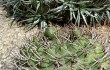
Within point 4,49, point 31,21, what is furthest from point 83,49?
point 31,21

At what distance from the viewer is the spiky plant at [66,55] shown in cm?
362

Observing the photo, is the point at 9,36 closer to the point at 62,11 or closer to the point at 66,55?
the point at 62,11

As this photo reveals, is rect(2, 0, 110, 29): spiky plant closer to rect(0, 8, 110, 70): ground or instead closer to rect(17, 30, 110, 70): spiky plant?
rect(0, 8, 110, 70): ground

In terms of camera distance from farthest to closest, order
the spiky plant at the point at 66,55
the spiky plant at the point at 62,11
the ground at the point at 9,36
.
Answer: the spiky plant at the point at 62,11 < the ground at the point at 9,36 < the spiky plant at the point at 66,55

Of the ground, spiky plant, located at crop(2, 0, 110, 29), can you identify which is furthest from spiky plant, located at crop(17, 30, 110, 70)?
spiky plant, located at crop(2, 0, 110, 29)

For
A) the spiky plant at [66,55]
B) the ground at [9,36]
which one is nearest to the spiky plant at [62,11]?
the ground at [9,36]

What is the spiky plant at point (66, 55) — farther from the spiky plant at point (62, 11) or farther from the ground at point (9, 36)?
the spiky plant at point (62, 11)

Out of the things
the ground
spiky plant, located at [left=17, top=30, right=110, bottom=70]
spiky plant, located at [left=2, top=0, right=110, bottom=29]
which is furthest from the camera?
spiky plant, located at [left=2, top=0, right=110, bottom=29]

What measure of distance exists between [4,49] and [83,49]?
2281 mm

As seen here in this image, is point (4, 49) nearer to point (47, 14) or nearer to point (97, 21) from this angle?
point (47, 14)

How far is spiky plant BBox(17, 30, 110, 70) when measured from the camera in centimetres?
362

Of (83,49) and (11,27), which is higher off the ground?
(83,49)

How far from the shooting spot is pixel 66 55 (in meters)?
3.63

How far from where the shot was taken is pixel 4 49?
568 centimetres
